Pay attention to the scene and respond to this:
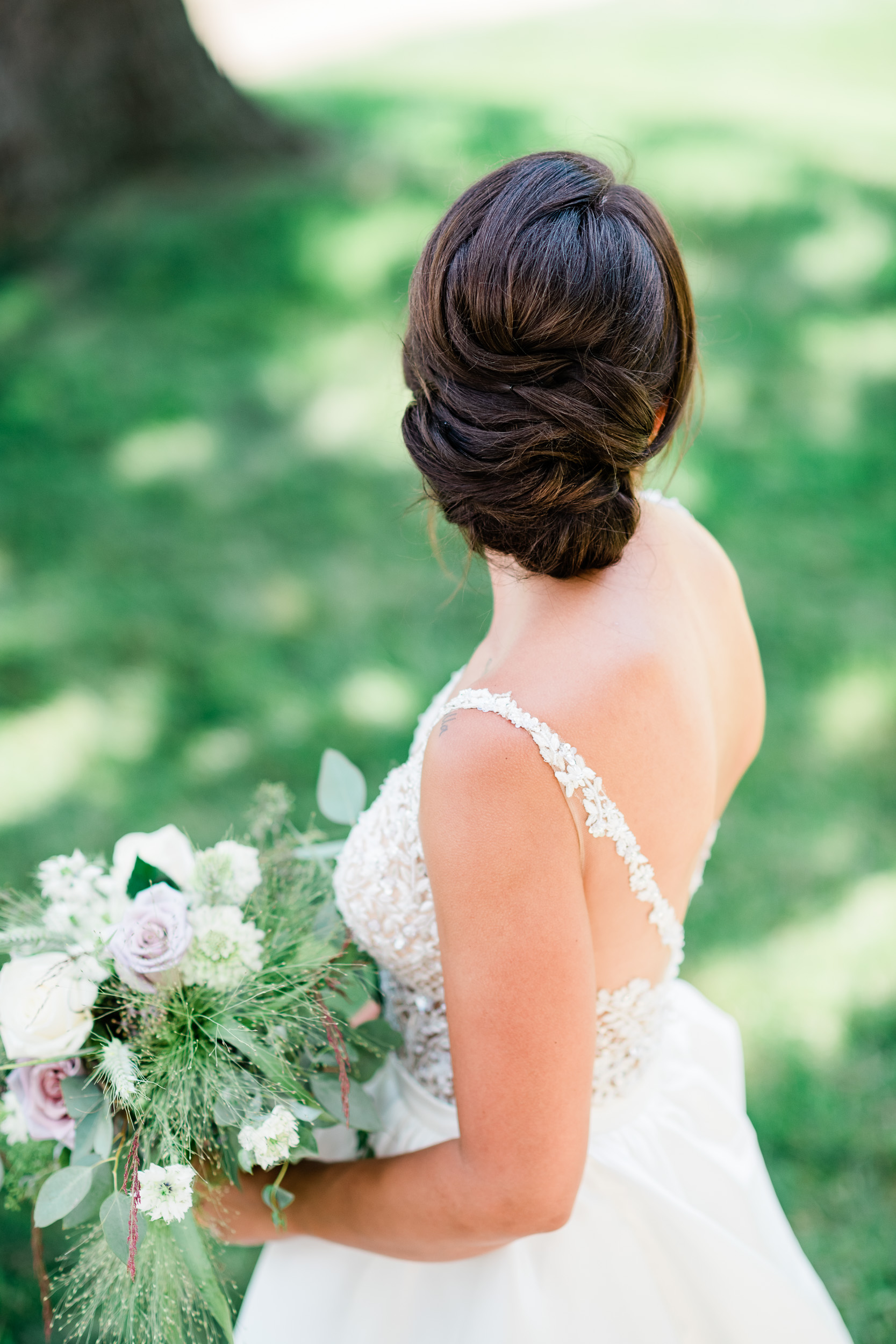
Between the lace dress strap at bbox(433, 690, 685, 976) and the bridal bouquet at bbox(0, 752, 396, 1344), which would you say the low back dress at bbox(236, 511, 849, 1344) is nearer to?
the lace dress strap at bbox(433, 690, 685, 976)

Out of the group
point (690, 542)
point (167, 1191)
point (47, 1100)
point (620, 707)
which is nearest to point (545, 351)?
point (620, 707)

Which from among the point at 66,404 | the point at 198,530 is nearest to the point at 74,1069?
the point at 198,530

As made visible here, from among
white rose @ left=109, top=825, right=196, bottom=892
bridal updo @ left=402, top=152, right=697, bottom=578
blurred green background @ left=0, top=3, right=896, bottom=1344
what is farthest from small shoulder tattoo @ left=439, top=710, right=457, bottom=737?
blurred green background @ left=0, top=3, right=896, bottom=1344

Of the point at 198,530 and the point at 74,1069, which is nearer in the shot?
the point at 74,1069

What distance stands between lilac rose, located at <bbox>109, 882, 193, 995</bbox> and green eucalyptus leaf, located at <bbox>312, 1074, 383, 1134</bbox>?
0.95ft

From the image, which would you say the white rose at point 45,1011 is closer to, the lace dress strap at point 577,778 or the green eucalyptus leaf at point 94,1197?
the green eucalyptus leaf at point 94,1197

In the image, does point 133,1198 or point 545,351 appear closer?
point 545,351

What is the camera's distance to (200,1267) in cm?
144

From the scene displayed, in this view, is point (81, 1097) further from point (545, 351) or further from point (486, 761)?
point (545, 351)

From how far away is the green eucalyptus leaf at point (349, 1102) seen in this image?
5.23 ft

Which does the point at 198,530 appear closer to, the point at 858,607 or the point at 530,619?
the point at 858,607

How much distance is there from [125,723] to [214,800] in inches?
21.3

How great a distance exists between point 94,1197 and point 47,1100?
159 millimetres

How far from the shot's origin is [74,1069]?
158 centimetres
